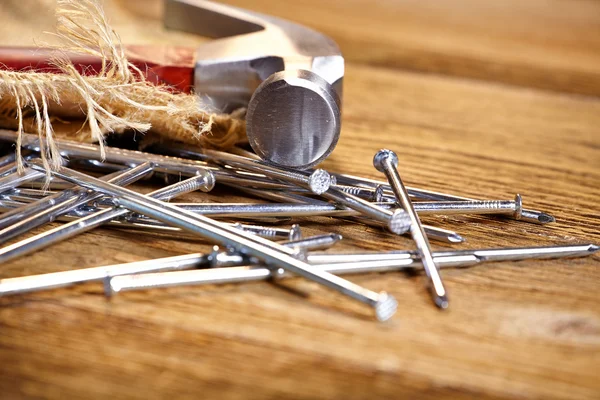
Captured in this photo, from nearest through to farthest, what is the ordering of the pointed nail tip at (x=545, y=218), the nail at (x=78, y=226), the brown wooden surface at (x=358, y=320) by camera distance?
the brown wooden surface at (x=358, y=320) → the nail at (x=78, y=226) → the pointed nail tip at (x=545, y=218)

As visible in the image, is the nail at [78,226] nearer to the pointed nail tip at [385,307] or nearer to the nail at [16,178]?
the nail at [16,178]

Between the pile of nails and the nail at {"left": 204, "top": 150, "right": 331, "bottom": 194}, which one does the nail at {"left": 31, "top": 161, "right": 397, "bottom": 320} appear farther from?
the nail at {"left": 204, "top": 150, "right": 331, "bottom": 194}

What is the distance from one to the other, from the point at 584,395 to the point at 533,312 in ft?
0.35

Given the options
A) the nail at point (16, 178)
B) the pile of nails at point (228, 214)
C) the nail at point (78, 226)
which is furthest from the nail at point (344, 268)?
the nail at point (16, 178)

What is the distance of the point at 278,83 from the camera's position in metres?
0.74

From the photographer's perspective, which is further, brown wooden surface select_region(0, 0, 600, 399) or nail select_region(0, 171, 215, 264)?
nail select_region(0, 171, 215, 264)

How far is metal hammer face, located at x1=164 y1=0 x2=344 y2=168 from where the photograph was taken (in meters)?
0.74

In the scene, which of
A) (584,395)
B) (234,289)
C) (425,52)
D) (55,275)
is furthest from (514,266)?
(425,52)

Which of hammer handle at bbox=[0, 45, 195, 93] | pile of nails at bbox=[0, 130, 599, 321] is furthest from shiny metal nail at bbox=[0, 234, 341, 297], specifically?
hammer handle at bbox=[0, 45, 195, 93]

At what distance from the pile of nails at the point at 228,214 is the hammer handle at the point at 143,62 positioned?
3.5 inches

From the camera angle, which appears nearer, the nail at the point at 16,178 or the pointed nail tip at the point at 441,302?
the pointed nail tip at the point at 441,302

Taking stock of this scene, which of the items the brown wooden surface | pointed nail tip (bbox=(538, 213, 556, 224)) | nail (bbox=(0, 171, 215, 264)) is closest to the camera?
the brown wooden surface

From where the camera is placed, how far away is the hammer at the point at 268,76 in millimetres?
745

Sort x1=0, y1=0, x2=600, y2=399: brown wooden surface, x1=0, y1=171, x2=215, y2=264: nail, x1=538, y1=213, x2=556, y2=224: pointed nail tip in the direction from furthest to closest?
x1=538, y1=213, x2=556, y2=224: pointed nail tip, x1=0, y1=171, x2=215, y2=264: nail, x1=0, y1=0, x2=600, y2=399: brown wooden surface
